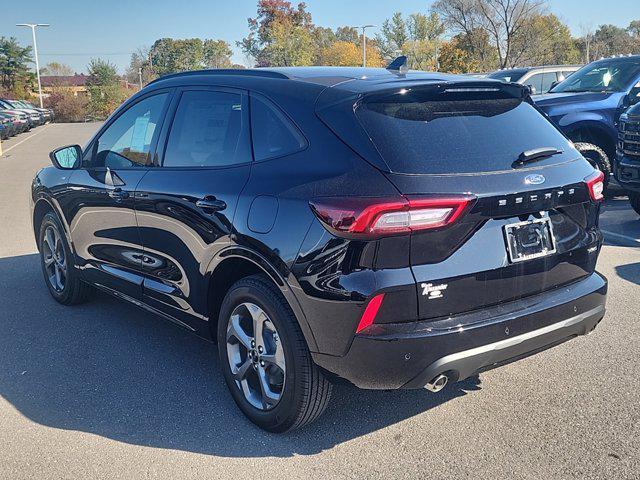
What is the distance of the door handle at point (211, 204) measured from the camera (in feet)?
11.3

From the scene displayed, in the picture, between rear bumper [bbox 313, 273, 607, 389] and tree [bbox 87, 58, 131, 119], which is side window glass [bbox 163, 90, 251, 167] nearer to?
rear bumper [bbox 313, 273, 607, 389]

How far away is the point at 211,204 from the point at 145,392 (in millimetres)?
1236

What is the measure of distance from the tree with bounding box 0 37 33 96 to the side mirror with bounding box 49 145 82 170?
2522 inches

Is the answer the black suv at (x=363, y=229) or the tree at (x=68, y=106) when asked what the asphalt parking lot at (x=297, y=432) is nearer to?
the black suv at (x=363, y=229)

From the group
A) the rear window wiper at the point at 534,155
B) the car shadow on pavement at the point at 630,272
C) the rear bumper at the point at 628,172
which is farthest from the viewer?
the rear bumper at the point at 628,172

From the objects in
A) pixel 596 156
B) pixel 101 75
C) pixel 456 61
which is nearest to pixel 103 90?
pixel 101 75

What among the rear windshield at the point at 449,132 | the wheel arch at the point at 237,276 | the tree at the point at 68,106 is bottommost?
the wheel arch at the point at 237,276

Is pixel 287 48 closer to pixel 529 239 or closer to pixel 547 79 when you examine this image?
pixel 547 79

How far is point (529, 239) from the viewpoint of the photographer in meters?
3.07

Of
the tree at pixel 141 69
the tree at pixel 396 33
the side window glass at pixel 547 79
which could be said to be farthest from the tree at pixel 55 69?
the side window glass at pixel 547 79

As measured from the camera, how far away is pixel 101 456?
3217 mm

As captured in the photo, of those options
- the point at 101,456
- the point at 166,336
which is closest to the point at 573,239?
the point at 101,456

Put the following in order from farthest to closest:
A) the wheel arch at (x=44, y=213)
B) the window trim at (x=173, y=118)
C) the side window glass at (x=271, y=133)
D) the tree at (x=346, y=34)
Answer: the tree at (x=346, y=34)
the wheel arch at (x=44, y=213)
the window trim at (x=173, y=118)
the side window glass at (x=271, y=133)

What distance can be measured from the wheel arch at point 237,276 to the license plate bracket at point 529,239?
990mm
